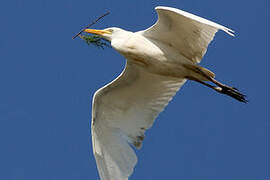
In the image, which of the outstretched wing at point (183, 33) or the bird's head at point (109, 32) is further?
the bird's head at point (109, 32)

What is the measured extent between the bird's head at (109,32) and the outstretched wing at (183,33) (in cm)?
49

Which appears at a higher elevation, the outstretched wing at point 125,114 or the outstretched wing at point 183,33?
the outstretched wing at point 183,33

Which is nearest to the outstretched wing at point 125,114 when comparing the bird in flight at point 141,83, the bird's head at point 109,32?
the bird in flight at point 141,83

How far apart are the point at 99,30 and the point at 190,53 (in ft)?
6.43

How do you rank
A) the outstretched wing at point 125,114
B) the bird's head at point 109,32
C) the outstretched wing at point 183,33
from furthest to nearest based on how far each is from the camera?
the outstretched wing at point 125,114 < the bird's head at point 109,32 < the outstretched wing at point 183,33

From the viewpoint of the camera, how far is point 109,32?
13.8 metres

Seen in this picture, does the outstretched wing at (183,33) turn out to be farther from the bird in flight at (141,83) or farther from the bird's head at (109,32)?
the bird's head at (109,32)

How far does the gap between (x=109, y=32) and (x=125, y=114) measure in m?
2.00

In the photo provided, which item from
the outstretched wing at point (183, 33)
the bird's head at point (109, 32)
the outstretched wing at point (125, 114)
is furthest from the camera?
the outstretched wing at point (125, 114)

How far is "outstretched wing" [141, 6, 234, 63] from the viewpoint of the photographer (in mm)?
13039

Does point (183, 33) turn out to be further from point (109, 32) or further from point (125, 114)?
point (125, 114)

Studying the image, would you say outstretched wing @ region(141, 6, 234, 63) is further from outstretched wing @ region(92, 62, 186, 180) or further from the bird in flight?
outstretched wing @ region(92, 62, 186, 180)

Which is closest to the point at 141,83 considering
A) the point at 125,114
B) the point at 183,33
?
the point at 125,114

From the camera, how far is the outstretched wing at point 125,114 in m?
14.4
